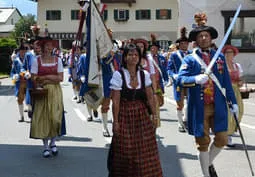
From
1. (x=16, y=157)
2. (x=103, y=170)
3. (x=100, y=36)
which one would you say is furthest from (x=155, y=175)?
(x=16, y=157)

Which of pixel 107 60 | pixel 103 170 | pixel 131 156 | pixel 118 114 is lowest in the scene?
pixel 103 170

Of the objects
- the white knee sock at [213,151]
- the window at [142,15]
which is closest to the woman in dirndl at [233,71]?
the white knee sock at [213,151]

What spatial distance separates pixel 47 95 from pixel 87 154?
1.13 metres

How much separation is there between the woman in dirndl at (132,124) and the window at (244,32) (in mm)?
18854

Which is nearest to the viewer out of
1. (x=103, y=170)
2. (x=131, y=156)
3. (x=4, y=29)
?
(x=131, y=156)

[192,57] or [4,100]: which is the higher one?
[192,57]

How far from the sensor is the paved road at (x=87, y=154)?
6.44m

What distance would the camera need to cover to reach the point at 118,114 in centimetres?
535

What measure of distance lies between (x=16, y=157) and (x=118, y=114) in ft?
8.87

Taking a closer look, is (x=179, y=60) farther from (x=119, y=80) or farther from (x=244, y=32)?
(x=244, y=32)

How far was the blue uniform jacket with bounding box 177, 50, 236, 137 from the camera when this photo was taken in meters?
5.45

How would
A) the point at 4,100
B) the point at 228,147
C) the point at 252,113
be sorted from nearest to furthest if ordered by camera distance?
the point at 228,147 < the point at 252,113 < the point at 4,100

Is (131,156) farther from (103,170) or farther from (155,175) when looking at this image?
(103,170)

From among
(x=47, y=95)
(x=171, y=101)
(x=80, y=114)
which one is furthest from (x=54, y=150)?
(x=171, y=101)
